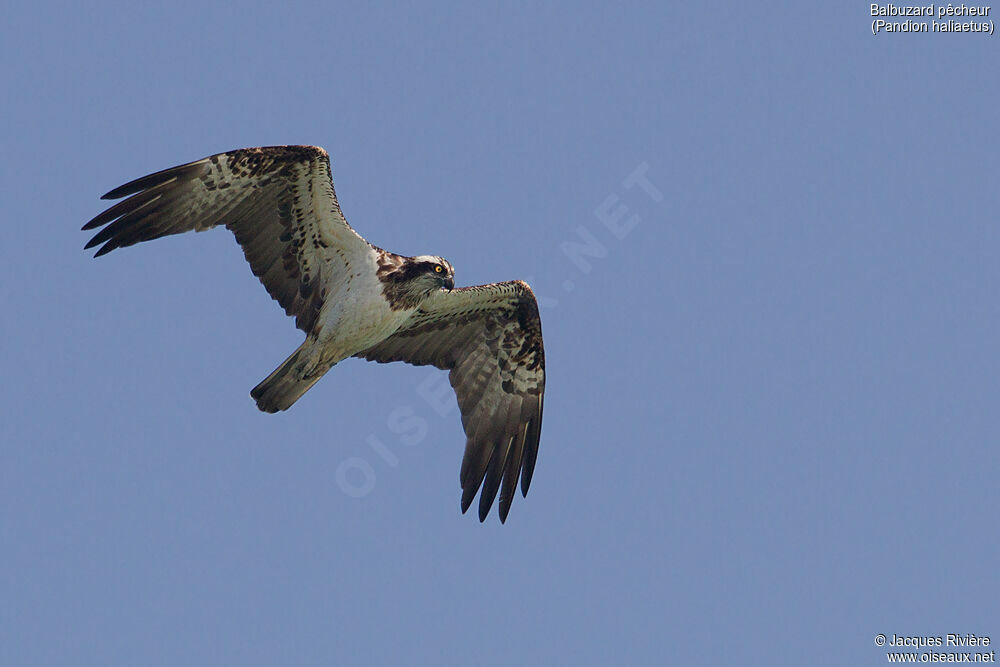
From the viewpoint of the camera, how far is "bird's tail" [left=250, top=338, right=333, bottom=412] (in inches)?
594

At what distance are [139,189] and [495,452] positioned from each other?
5666 mm

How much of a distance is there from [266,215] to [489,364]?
3.80m

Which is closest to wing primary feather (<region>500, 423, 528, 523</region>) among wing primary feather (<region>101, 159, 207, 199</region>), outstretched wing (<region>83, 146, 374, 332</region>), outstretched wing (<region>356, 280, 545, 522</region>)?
outstretched wing (<region>356, 280, 545, 522</region>)

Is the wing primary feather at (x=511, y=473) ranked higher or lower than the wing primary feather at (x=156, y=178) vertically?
lower

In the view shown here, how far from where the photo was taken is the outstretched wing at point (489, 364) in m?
16.3

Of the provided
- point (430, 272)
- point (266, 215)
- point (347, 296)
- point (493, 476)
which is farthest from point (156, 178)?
point (493, 476)

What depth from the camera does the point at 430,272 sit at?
15.0 meters

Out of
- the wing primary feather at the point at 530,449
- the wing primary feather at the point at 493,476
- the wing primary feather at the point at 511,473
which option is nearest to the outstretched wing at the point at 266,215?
the wing primary feather at the point at 493,476

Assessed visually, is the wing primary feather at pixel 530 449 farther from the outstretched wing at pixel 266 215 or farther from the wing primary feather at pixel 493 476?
the outstretched wing at pixel 266 215

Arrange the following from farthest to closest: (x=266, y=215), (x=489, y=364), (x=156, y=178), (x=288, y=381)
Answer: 1. (x=489, y=364)
2. (x=288, y=381)
3. (x=266, y=215)
4. (x=156, y=178)

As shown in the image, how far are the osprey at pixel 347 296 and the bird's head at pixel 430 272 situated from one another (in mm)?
14

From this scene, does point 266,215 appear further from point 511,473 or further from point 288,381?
point 511,473

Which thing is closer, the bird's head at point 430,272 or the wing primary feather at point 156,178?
the wing primary feather at point 156,178

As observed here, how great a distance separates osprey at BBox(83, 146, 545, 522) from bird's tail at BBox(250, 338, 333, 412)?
0.01m
